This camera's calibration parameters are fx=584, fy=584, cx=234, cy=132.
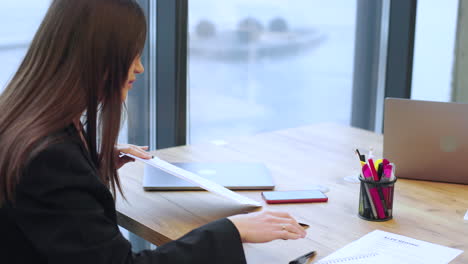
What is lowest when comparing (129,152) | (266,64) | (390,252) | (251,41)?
(390,252)

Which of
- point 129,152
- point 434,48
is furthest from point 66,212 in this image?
point 434,48

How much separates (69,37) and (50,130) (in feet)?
0.54

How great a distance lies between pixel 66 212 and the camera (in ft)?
3.00

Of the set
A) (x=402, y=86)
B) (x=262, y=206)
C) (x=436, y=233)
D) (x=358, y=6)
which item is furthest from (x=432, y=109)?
(x=358, y=6)

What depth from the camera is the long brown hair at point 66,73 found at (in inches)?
37.5

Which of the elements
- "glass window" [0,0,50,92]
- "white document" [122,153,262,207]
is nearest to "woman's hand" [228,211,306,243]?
"white document" [122,153,262,207]

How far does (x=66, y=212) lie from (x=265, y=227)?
361 millimetres

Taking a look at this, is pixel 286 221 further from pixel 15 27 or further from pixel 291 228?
pixel 15 27

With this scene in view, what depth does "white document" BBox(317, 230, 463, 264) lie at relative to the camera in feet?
3.46

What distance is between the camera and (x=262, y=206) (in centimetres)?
133

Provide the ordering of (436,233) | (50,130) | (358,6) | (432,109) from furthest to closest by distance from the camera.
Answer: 1. (358,6)
2. (432,109)
3. (436,233)
4. (50,130)

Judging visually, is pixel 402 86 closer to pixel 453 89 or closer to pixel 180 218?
pixel 453 89

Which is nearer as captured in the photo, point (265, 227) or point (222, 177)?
point (265, 227)

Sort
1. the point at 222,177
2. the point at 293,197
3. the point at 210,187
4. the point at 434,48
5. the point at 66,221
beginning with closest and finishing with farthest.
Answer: the point at 66,221
the point at 210,187
the point at 293,197
the point at 222,177
the point at 434,48
